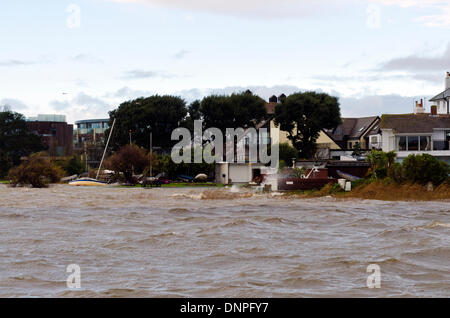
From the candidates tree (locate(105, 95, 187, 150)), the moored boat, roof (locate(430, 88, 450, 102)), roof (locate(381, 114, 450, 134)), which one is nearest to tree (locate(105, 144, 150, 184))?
the moored boat

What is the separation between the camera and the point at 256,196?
45312 millimetres

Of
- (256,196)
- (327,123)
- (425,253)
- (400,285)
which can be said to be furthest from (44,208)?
(327,123)

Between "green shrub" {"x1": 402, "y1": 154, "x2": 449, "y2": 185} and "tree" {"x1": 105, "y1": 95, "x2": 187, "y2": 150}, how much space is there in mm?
51955

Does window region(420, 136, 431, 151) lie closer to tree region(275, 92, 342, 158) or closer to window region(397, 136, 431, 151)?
window region(397, 136, 431, 151)

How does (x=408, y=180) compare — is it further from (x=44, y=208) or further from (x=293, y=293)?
(x=293, y=293)

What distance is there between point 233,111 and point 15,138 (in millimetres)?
35465

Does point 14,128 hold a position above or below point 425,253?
above

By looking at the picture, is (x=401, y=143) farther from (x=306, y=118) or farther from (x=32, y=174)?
(x=32, y=174)

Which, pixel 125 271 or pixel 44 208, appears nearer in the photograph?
pixel 125 271

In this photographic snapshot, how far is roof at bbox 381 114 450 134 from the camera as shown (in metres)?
56.4

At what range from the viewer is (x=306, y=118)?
81938mm

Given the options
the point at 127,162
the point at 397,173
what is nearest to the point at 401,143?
the point at 397,173

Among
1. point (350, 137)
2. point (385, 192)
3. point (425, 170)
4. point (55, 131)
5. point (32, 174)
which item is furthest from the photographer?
point (55, 131)
